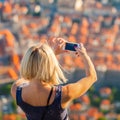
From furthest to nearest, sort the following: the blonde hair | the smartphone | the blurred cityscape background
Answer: the blurred cityscape background, the smartphone, the blonde hair

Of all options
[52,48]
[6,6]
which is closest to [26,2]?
[6,6]

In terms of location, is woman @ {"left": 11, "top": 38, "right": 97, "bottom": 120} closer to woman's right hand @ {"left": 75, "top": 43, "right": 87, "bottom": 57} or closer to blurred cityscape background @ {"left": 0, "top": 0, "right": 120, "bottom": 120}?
woman's right hand @ {"left": 75, "top": 43, "right": 87, "bottom": 57}

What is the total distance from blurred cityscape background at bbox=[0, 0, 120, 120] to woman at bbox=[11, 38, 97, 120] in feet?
23.3

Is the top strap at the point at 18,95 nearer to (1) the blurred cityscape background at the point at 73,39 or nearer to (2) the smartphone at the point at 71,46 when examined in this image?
(2) the smartphone at the point at 71,46

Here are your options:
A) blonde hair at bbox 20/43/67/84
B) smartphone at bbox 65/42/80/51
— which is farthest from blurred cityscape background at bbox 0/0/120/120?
blonde hair at bbox 20/43/67/84

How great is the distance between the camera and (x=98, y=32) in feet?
57.7

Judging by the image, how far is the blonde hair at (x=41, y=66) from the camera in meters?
1.70

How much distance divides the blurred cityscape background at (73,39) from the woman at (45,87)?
7094 millimetres

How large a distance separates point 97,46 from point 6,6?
4.54m

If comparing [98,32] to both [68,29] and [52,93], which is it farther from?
[52,93]

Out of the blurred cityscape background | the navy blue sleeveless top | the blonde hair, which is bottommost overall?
the blurred cityscape background

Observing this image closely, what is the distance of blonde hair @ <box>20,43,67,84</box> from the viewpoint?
5.58ft

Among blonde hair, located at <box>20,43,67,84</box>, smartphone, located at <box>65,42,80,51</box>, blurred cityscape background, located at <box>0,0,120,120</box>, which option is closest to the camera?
blonde hair, located at <box>20,43,67,84</box>

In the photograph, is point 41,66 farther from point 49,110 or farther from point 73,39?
point 73,39
